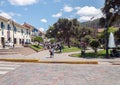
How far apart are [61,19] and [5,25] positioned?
17.5m

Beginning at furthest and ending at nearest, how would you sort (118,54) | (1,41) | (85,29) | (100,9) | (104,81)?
(85,29) → (1,41) → (100,9) → (118,54) → (104,81)

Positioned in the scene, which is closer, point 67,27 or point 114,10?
point 114,10

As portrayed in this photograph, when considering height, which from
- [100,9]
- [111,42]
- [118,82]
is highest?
[100,9]

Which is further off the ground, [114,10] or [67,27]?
[67,27]

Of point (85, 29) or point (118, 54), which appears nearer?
point (118, 54)

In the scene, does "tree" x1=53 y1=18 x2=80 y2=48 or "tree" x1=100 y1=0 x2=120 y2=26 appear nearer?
"tree" x1=100 y1=0 x2=120 y2=26

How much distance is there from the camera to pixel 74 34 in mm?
64750

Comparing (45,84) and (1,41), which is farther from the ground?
(1,41)

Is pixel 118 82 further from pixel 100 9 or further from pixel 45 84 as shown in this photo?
pixel 100 9

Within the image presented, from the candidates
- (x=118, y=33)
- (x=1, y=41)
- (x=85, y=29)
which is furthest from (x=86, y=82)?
(x=85, y=29)

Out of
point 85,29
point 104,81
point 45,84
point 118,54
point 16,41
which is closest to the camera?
point 45,84

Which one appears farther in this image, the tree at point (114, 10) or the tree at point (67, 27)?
the tree at point (67, 27)

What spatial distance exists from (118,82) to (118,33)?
2212 cm

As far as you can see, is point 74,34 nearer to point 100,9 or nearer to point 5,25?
point 5,25
